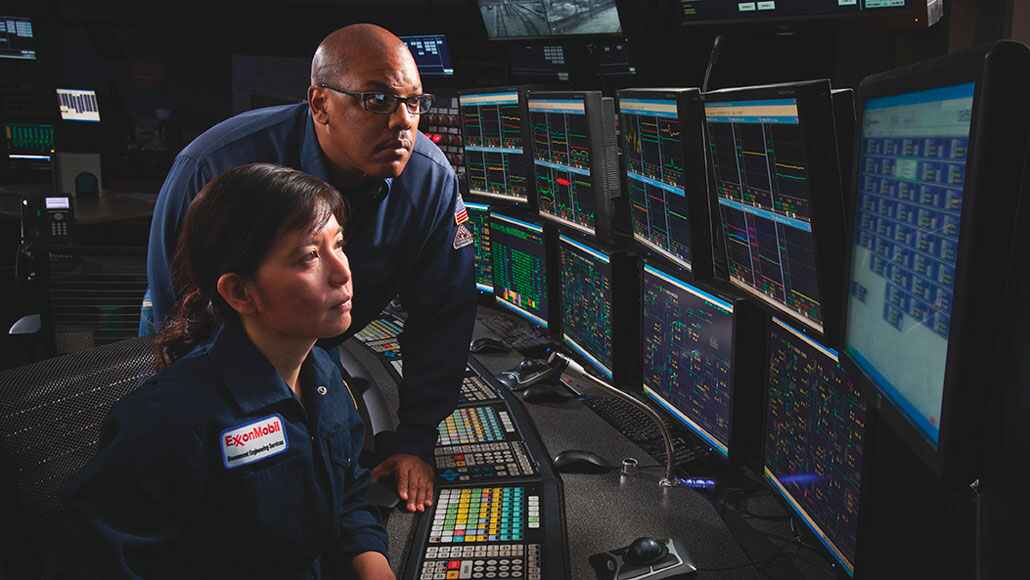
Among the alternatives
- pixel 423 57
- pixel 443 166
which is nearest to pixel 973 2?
pixel 443 166

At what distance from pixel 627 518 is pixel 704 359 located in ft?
1.16

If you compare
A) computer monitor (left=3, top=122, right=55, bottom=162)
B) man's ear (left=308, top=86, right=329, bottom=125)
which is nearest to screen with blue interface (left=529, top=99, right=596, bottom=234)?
man's ear (left=308, top=86, right=329, bottom=125)

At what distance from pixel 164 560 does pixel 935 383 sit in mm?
946

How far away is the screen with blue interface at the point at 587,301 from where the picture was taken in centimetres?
215

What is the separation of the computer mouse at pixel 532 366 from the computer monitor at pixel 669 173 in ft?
1.68

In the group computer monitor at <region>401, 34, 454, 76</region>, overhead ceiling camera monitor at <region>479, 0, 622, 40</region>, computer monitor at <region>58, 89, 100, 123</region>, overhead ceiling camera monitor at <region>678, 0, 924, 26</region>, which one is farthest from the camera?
computer monitor at <region>58, 89, 100, 123</region>

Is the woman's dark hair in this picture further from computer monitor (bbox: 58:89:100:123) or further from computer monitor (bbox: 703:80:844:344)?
computer monitor (bbox: 58:89:100:123)

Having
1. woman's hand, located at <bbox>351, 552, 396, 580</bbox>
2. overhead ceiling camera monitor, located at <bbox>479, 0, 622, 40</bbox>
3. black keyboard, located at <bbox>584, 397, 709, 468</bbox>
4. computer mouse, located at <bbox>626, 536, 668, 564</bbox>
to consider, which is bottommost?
black keyboard, located at <bbox>584, 397, 709, 468</bbox>

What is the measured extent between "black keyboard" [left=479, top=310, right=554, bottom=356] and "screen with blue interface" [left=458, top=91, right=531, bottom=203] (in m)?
0.43

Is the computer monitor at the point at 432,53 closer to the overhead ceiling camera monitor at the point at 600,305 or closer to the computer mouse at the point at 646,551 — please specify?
the overhead ceiling camera monitor at the point at 600,305

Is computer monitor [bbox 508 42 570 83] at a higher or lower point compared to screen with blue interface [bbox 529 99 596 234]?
higher

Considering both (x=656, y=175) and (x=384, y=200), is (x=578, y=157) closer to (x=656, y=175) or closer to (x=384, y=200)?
(x=656, y=175)

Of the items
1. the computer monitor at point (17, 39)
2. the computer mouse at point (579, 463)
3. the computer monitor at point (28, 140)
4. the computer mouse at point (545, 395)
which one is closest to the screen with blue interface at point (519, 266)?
Result: the computer mouse at point (545, 395)

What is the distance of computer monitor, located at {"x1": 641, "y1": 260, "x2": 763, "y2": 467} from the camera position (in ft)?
5.07
